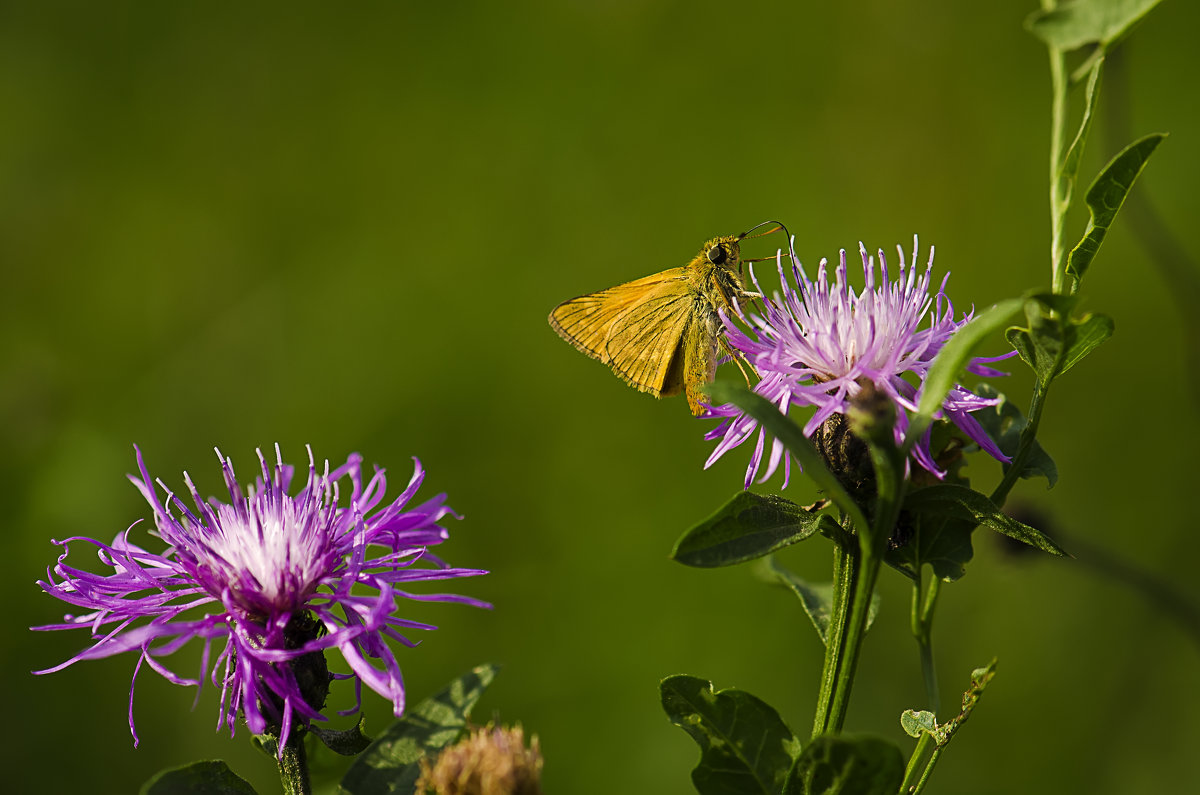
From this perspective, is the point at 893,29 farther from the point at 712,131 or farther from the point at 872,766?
the point at 872,766

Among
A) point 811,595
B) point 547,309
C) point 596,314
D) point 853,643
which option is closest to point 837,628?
point 853,643

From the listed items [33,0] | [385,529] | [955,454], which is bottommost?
[955,454]

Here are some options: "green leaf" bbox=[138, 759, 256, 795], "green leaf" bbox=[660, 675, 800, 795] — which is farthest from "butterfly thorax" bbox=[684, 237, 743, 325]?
"green leaf" bbox=[138, 759, 256, 795]

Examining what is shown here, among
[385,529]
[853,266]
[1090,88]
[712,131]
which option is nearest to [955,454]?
[1090,88]

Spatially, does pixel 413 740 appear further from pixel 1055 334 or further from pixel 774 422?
pixel 1055 334

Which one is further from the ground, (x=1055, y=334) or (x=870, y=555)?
(x=1055, y=334)

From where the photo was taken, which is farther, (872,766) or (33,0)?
(33,0)
